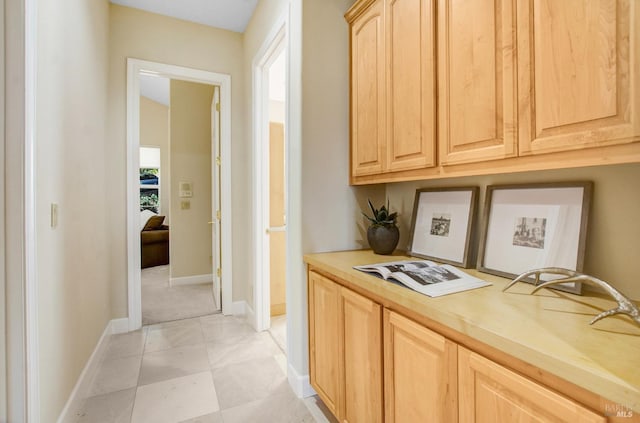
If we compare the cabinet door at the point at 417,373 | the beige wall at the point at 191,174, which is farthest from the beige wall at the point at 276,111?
the cabinet door at the point at 417,373

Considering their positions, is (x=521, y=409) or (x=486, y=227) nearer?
(x=521, y=409)

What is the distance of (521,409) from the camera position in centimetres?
67

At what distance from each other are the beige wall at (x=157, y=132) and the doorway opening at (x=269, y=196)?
4.20 m

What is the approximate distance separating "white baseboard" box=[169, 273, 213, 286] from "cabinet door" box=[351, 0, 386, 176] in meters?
3.25

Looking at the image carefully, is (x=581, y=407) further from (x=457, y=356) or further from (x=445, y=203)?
(x=445, y=203)

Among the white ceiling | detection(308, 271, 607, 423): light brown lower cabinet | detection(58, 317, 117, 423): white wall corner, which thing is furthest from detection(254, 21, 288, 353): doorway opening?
detection(58, 317, 117, 423): white wall corner

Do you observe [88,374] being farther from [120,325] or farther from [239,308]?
[239,308]

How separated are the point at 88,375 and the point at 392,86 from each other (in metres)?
2.49

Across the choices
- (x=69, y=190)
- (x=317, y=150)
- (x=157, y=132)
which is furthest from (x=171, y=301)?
(x=157, y=132)

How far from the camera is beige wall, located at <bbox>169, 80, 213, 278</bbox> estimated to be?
4.05m

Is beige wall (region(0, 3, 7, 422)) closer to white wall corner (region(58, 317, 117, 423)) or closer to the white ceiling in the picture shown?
white wall corner (region(58, 317, 117, 423))

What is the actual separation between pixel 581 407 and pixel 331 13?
79.4 inches

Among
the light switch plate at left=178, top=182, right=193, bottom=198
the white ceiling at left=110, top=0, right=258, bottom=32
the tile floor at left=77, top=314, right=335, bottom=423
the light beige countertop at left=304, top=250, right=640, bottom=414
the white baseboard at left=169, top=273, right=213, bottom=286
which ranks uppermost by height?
the white ceiling at left=110, top=0, right=258, bottom=32

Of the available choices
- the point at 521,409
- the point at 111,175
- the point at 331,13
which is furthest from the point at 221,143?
the point at 521,409
